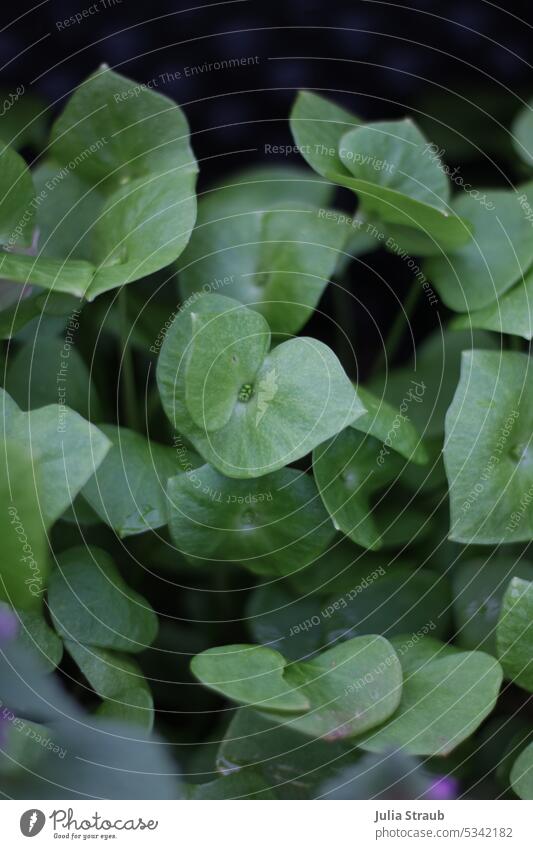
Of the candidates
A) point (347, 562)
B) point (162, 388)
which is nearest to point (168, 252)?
point (162, 388)

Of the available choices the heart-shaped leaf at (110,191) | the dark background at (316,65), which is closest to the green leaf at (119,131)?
the heart-shaped leaf at (110,191)

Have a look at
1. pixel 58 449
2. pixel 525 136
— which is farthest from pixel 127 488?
pixel 525 136

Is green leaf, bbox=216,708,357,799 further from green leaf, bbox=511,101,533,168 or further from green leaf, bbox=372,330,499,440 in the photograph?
green leaf, bbox=511,101,533,168

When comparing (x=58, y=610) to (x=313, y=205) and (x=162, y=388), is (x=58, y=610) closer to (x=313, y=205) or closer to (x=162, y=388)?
(x=162, y=388)

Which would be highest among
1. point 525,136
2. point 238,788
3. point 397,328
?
point 525,136

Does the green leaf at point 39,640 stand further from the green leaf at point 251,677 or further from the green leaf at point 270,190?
the green leaf at point 270,190

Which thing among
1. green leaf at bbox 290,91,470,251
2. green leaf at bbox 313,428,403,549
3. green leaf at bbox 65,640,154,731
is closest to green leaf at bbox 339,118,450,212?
green leaf at bbox 290,91,470,251

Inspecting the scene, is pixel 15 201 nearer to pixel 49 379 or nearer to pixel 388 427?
pixel 49 379
